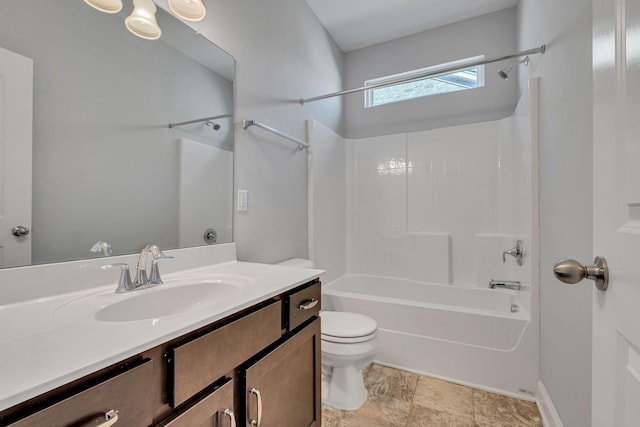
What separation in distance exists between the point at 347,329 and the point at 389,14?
8.39 ft

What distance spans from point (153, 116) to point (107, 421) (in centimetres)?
107

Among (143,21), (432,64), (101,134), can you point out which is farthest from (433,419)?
(432,64)

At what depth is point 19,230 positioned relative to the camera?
82 centimetres

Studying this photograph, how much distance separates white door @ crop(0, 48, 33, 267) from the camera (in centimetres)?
79

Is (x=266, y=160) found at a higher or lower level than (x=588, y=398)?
higher

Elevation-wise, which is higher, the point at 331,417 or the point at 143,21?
the point at 143,21

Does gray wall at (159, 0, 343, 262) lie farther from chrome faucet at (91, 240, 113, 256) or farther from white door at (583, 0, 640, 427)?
white door at (583, 0, 640, 427)

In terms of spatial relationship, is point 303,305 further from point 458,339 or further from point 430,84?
point 430,84

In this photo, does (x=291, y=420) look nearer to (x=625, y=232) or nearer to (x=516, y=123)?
(x=625, y=232)

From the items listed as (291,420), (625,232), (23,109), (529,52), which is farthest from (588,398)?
(23,109)

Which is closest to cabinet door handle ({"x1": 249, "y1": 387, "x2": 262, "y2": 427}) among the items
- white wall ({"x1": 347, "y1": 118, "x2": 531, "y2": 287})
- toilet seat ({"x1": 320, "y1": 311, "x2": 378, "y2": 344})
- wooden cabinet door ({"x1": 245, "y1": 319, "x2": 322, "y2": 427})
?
wooden cabinet door ({"x1": 245, "y1": 319, "x2": 322, "y2": 427})

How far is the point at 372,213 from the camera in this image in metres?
2.91

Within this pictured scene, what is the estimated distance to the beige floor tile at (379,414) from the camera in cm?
144

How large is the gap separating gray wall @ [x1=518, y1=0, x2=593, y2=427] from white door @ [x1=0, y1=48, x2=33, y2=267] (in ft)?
5.87
